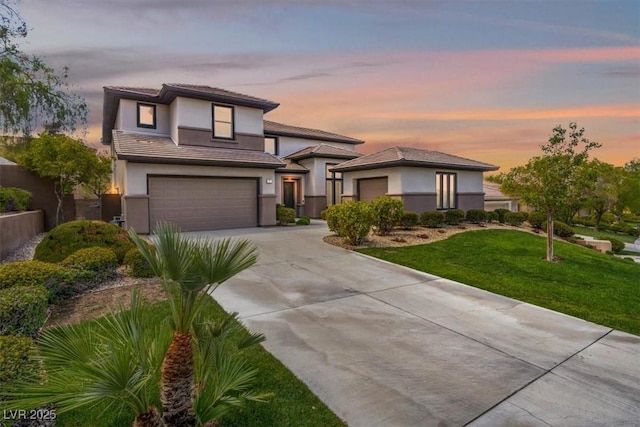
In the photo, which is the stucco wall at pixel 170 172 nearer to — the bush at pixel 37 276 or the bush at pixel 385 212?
the bush at pixel 385 212

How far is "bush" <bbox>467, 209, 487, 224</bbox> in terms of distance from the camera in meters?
17.0

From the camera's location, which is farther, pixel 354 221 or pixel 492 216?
pixel 492 216

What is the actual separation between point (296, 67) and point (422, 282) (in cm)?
1207

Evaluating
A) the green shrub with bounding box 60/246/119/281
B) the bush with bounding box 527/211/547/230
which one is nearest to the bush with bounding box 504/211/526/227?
the bush with bounding box 527/211/547/230

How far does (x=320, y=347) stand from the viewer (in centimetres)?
434

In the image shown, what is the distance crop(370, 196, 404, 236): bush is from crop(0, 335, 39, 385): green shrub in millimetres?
10450

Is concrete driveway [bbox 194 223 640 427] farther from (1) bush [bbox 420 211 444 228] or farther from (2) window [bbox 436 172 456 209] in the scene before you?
(2) window [bbox 436 172 456 209]

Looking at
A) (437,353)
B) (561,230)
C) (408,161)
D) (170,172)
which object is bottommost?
(437,353)

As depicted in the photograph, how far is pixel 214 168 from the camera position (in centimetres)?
1472

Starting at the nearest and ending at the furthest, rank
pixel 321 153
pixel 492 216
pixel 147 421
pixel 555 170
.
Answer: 1. pixel 147 421
2. pixel 555 170
3. pixel 492 216
4. pixel 321 153

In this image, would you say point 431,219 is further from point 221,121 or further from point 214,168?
point 221,121

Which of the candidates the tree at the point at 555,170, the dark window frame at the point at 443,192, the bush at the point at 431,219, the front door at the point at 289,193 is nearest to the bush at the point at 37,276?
the tree at the point at 555,170

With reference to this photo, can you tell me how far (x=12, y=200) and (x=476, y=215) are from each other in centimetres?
1980

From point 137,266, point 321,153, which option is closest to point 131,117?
point 321,153
